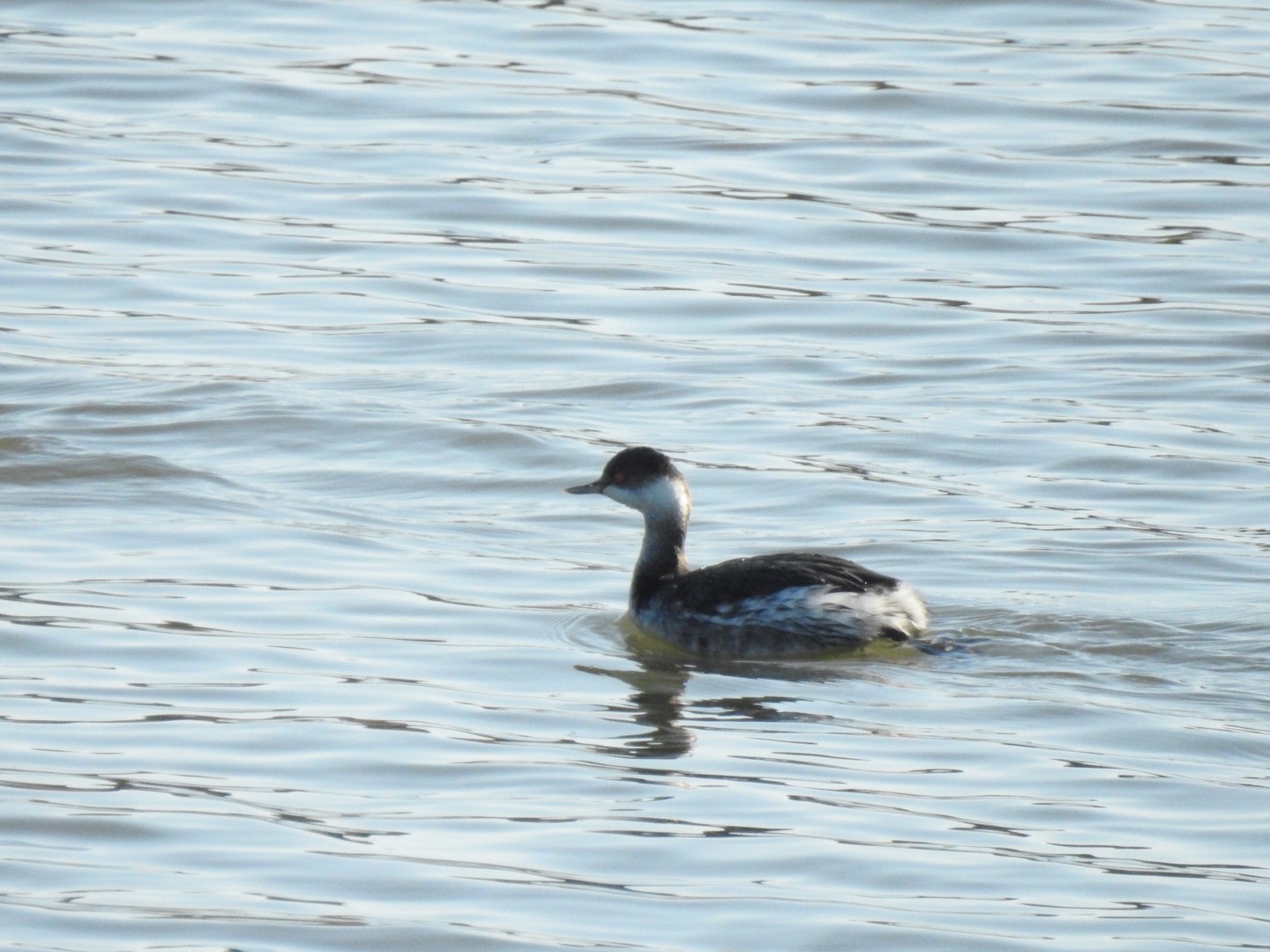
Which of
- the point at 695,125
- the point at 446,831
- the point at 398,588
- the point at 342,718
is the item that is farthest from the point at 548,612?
the point at 695,125

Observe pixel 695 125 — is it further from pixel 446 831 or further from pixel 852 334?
pixel 446 831

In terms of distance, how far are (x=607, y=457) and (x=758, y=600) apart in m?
2.88

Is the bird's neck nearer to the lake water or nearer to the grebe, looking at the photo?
the grebe

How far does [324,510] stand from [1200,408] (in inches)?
187

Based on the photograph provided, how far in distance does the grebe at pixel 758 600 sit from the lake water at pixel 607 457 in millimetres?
176

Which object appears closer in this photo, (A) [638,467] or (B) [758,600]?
(B) [758,600]

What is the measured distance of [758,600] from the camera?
9250 millimetres

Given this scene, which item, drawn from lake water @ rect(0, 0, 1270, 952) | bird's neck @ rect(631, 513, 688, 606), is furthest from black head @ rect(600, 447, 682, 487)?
lake water @ rect(0, 0, 1270, 952)

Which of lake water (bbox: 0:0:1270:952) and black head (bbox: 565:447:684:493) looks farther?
black head (bbox: 565:447:684:493)

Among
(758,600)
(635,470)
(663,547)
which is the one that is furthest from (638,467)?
(758,600)

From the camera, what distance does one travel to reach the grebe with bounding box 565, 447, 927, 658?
29.8 ft

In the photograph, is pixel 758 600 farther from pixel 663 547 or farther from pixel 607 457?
pixel 607 457

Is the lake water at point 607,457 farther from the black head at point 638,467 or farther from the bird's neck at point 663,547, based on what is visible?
the black head at point 638,467

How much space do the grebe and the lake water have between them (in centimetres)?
18
